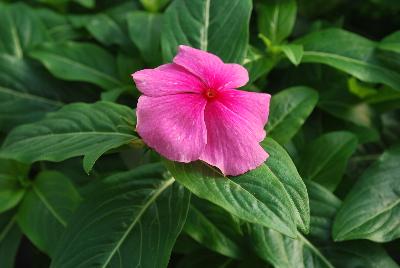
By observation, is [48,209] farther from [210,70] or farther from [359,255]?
[359,255]

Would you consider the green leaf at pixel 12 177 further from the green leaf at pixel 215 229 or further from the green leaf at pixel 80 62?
the green leaf at pixel 215 229

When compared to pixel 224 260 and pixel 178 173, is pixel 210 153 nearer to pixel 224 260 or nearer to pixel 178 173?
pixel 178 173

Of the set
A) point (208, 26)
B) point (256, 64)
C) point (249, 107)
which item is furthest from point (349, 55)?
point (249, 107)

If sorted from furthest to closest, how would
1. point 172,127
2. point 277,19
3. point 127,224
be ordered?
point 277,19, point 127,224, point 172,127

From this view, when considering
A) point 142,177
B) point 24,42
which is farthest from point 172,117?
point 24,42

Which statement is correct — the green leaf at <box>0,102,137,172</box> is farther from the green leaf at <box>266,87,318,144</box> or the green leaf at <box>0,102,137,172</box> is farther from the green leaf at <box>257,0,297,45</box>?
the green leaf at <box>257,0,297,45</box>
